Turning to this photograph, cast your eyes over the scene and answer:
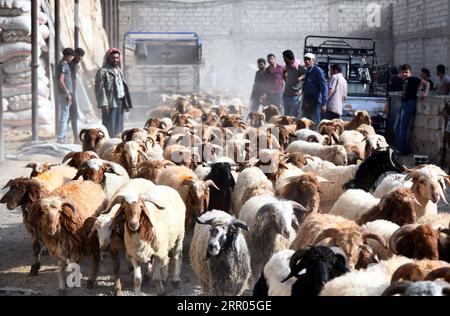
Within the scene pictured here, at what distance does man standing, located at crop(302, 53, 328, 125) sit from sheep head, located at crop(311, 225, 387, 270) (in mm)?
6887

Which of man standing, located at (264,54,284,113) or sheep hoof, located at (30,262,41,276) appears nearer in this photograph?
sheep hoof, located at (30,262,41,276)

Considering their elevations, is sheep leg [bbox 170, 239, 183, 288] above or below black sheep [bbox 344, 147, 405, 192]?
below

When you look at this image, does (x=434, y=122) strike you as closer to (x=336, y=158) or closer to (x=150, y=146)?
(x=336, y=158)

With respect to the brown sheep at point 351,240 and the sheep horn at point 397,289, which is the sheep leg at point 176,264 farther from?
the sheep horn at point 397,289

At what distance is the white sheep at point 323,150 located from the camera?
906 centimetres

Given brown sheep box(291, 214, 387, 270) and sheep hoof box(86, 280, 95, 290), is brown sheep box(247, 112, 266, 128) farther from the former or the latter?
brown sheep box(291, 214, 387, 270)

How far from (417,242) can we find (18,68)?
13.2 m

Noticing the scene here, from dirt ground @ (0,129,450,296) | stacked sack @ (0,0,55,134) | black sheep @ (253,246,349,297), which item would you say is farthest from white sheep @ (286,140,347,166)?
stacked sack @ (0,0,55,134)

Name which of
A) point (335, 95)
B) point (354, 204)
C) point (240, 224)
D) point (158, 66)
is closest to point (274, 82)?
point (335, 95)

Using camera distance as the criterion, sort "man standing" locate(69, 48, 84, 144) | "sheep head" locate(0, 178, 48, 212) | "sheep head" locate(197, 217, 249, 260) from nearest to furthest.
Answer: "sheep head" locate(197, 217, 249, 260) → "sheep head" locate(0, 178, 48, 212) → "man standing" locate(69, 48, 84, 144)

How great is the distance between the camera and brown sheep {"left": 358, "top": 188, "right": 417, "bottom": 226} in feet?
19.6

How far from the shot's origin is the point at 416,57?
99.9 ft

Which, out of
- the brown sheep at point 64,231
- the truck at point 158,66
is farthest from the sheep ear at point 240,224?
the truck at point 158,66

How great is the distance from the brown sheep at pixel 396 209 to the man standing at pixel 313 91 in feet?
19.2
